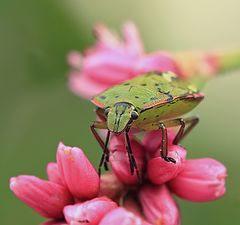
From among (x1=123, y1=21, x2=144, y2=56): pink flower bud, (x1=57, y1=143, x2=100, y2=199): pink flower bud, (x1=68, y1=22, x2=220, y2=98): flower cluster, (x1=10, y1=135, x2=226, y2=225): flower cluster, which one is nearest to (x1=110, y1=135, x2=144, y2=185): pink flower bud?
(x1=10, y1=135, x2=226, y2=225): flower cluster

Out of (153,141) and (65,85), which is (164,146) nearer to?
(153,141)

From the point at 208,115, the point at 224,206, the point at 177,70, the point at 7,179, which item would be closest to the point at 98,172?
the point at 177,70

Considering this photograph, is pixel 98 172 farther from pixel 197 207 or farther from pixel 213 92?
pixel 213 92

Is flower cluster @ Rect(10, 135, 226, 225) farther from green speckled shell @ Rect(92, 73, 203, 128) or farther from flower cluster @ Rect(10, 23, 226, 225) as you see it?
green speckled shell @ Rect(92, 73, 203, 128)

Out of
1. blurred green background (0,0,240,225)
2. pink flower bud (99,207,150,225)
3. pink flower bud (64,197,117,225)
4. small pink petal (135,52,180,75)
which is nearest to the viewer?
pink flower bud (99,207,150,225)

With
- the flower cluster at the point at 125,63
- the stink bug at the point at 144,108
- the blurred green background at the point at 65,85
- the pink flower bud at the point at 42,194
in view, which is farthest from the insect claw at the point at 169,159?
the blurred green background at the point at 65,85

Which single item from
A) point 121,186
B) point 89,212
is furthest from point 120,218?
point 121,186
